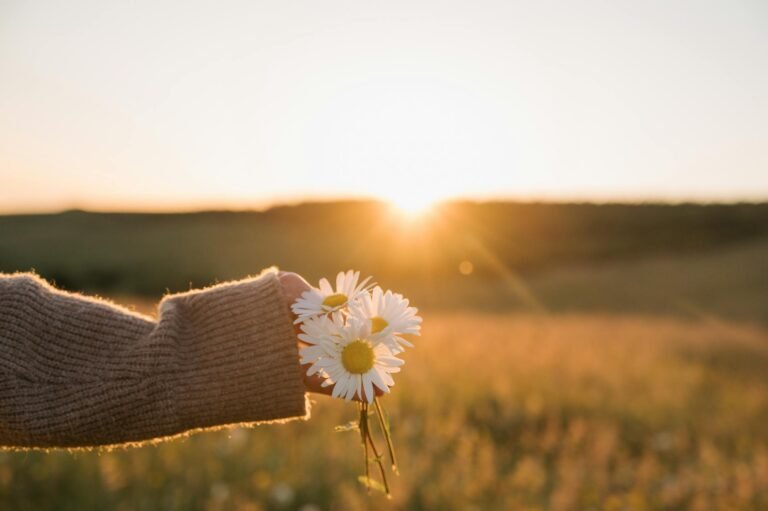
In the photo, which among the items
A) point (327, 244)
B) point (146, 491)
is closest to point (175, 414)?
point (146, 491)

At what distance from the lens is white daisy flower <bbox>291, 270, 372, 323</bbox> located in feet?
4.30

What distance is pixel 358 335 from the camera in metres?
1.31

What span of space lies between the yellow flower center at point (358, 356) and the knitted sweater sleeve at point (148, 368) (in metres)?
0.42

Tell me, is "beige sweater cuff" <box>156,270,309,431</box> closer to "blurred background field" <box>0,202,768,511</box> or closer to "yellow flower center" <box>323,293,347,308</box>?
"yellow flower center" <box>323,293,347,308</box>

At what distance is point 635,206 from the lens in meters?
42.7

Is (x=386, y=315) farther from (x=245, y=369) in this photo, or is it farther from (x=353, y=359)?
(x=245, y=369)

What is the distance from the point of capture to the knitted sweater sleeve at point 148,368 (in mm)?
1719

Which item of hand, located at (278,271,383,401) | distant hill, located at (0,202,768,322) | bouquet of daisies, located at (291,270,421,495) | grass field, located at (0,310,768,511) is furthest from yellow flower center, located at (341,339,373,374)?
distant hill, located at (0,202,768,322)

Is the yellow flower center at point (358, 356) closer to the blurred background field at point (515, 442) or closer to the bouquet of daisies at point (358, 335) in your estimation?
the bouquet of daisies at point (358, 335)

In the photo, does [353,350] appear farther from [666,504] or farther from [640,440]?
[640,440]

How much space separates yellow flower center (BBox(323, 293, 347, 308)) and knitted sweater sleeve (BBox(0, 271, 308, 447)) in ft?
1.37

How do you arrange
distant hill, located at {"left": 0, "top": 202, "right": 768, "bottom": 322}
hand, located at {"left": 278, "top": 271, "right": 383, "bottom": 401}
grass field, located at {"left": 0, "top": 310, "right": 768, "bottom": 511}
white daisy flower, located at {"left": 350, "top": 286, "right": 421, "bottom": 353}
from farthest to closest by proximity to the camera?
distant hill, located at {"left": 0, "top": 202, "right": 768, "bottom": 322}, grass field, located at {"left": 0, "top": 310, "right": 768, "bottom": 511}, hand, located at {"left": 278, "top": 271, "right": 383, "bottom": 401}, white daisy flower, located at {"left": 350, "top": 286, "right": 421, "bottom": 353}

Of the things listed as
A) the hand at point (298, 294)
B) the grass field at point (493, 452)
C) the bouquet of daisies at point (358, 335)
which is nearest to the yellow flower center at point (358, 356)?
the bouquet of daisies at point (358, 335)

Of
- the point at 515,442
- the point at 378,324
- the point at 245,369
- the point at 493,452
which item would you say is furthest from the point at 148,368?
the point at 515,442
